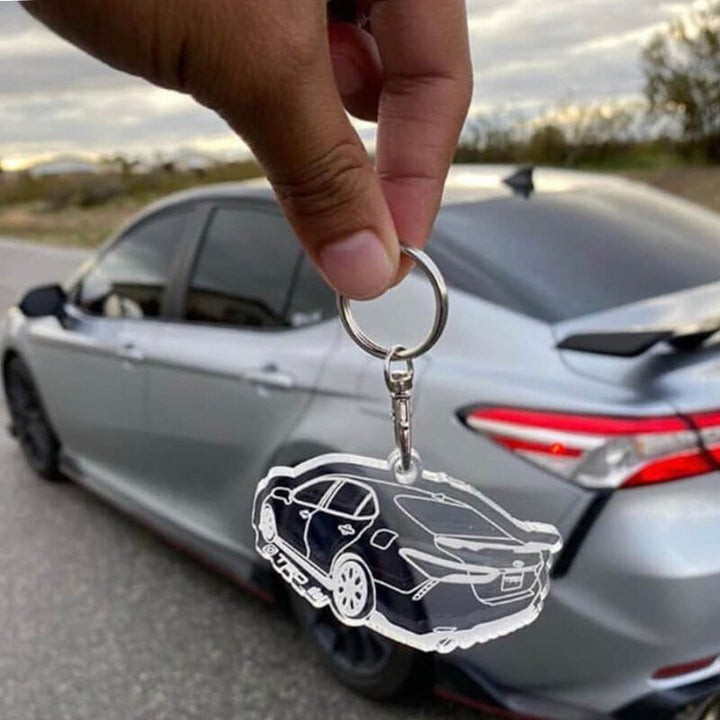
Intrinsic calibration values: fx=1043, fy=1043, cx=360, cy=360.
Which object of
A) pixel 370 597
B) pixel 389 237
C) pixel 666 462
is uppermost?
pixel 389 237

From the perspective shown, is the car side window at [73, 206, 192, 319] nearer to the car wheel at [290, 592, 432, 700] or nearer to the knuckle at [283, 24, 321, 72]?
the car wheel at [290, 592, 432, 700]

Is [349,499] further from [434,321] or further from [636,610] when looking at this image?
[636,610]

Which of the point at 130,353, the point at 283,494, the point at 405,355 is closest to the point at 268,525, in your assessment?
the point at 283,494

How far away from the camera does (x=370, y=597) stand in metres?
1.03

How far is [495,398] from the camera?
2.37 metres

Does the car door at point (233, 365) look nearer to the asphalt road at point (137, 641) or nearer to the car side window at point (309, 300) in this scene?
the car side window at point (309, 300)

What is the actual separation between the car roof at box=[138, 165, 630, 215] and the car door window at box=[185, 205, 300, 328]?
6 cm

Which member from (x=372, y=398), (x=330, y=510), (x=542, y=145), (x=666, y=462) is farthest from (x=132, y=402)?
(x=542, y=145)

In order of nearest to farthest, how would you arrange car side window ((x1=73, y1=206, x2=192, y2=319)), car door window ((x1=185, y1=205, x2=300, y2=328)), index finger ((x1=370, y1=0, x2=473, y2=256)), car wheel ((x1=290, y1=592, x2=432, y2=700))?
index finger ((x1=370, y1=0, x2=473, y2=256))
car wheel ((x1=290, y1=592, x2=432, y2=700))
car door window ((x1=185, y1=205, x2=300, y2=328))
car side window ((x1=73, y1=206, x2=192, y2=319))

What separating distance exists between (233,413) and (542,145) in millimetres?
11081

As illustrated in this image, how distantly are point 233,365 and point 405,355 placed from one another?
7.70 feet

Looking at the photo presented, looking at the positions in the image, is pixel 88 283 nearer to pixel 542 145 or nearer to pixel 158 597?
pixel 158 597

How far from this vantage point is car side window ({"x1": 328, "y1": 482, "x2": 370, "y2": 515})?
1.02m

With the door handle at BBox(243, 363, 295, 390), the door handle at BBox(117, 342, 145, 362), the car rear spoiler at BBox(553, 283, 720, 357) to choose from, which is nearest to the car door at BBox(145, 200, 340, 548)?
the door handle at BBox(243, 363, 295, 390)
